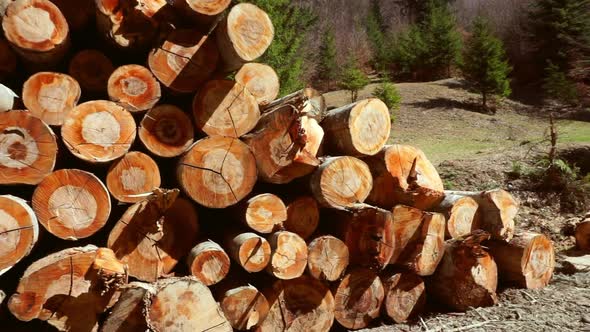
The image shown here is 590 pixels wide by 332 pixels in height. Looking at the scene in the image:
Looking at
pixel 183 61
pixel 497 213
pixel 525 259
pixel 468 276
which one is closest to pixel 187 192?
pixel 183 61

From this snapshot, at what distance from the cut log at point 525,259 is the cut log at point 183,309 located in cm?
230

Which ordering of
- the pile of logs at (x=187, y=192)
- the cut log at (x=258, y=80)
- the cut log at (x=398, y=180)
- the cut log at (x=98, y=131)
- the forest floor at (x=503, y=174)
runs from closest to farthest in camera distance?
1. the pile of logs at (x=187, y=192)
2. the cut log at (x=98, y=131)
3. the forest floor at (x=503, y=174)
4. the cut log at (x=398, y=180)
5. the cut log at (x=258, y=80)

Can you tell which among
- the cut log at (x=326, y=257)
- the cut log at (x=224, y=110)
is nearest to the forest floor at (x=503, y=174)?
the cut log at (x=326, y=257)

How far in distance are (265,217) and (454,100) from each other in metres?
13.2

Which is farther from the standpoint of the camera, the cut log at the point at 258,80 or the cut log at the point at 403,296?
the cut log at the point at 258,80

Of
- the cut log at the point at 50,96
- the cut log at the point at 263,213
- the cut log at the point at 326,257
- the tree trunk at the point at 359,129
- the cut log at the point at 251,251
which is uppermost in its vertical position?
the cut log at the point at 50,96

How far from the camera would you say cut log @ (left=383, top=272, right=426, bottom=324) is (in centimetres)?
338

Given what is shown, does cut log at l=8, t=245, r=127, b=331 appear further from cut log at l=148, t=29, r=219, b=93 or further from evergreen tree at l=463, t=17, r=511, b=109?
evergreen tree at l=463, t=17, r=511, b=109

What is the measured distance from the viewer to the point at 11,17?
271 cm

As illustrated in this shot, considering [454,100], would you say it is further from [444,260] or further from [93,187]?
[93,187]

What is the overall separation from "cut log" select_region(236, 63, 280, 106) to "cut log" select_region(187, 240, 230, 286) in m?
1.39

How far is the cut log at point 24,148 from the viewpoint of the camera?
8.34ft

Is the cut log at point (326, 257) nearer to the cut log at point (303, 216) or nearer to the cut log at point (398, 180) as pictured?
the cut log at point (303, 216)

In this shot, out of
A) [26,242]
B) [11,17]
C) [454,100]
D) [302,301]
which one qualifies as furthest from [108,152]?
[454,100]
